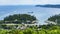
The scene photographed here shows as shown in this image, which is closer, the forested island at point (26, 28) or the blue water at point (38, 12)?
the forested island at point (26, 28)

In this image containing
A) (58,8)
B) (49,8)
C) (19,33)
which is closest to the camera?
(19,33)

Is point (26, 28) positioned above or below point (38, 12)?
above

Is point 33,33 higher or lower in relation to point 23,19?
higher

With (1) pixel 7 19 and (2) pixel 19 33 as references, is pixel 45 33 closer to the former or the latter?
(2) pixel 19 33

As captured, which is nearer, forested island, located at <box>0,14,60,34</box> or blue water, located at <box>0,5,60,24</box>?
forested island, located at <box>0,14,60,34</box>

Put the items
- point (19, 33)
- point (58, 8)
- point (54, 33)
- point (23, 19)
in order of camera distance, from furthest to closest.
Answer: point (58, 8), point (23, 19), point (54, 33), point (19, 33)

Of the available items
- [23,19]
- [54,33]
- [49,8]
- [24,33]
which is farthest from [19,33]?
[49,8]

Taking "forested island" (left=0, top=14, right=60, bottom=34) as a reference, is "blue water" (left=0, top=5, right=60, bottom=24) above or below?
below

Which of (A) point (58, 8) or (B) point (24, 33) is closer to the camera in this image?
(B) point (24, 33)

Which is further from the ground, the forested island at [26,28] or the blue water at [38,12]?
the forested island at [26,28]

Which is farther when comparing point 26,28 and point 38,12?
point 38,12

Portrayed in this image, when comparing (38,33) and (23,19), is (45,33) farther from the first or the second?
(23,19)
